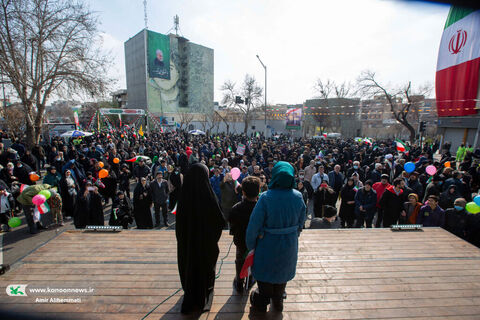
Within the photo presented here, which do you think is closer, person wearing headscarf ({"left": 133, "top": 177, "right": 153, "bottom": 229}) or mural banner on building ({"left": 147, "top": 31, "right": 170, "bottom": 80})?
person wearing headscarf ({"left": 133, "top": 177, "right": 153, "bottom": 229})

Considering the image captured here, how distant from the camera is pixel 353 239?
4504 millimetres

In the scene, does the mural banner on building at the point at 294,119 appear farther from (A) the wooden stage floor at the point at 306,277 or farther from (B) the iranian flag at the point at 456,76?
(A) the wooden stage floor at the point at 306,277

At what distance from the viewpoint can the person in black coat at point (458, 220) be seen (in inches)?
195

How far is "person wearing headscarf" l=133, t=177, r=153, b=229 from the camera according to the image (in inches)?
240

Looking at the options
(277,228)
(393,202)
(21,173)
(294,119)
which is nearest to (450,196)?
(393,202)

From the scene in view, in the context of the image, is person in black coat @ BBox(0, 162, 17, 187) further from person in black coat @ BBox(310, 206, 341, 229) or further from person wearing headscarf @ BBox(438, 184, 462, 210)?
person wearing headscarf @ BBox(438, 184, 462, 210)

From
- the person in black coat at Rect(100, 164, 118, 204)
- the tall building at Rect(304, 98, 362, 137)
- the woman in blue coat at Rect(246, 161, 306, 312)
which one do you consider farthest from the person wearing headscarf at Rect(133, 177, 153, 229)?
the tall building at Rect(304, 98, 362, 137)

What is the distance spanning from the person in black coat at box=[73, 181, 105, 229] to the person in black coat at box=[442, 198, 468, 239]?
7.96 m

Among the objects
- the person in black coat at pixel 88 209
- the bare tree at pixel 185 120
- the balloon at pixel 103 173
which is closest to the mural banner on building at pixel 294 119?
the bare tree at pixel 185 120

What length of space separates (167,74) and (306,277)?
182ft

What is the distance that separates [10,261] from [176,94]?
54.1 metres

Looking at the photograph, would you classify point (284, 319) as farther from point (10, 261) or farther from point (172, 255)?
point (10, 261)

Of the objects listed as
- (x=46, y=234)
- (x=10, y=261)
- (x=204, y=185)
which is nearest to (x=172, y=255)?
(x=204, y=185)

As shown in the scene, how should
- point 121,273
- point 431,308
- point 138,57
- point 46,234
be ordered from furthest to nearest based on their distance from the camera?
point 138,57 < point 46,234 < point 121,273 < point 431,308
